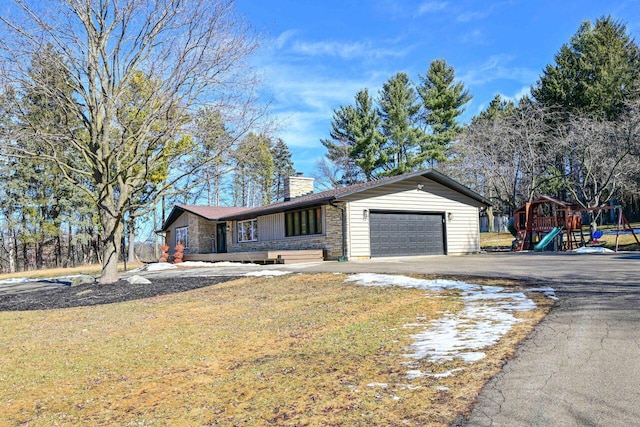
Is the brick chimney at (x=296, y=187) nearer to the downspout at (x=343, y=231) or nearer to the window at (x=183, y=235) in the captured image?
the window at (x=183, y=235)

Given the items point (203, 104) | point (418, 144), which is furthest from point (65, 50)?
point (418, 144)

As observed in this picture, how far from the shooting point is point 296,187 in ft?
85.1

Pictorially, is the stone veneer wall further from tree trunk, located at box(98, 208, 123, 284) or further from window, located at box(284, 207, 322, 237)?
tree trunk, located at box(98, 208, 123, 284)

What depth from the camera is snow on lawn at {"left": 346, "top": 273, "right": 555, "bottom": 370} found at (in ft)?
14.9

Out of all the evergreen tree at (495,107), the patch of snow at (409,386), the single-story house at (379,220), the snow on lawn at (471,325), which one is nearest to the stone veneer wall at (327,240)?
the single-story house at (379,220)

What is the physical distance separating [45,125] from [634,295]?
48.2ft

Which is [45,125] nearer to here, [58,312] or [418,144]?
[58,312]

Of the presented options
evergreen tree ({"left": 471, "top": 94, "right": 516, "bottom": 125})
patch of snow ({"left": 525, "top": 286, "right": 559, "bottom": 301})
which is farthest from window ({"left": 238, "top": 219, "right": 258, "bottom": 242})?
evergreen tree ({"left": 471, "top": 94, "right": 516, "bottom": 125})

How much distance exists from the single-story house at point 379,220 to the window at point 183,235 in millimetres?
5373

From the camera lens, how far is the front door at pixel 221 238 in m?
27.0

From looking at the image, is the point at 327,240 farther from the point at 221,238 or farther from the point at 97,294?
the point at 221,238

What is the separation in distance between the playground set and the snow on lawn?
48.5ft

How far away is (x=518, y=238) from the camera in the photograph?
22562mm

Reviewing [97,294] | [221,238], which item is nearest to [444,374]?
[97,294]
